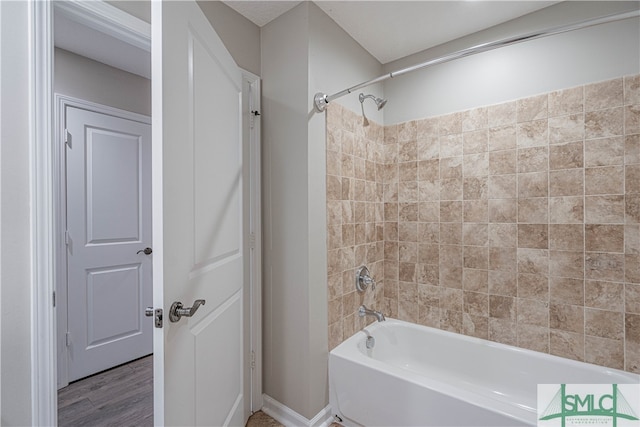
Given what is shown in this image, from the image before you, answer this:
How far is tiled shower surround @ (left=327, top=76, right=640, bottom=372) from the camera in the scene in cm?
153

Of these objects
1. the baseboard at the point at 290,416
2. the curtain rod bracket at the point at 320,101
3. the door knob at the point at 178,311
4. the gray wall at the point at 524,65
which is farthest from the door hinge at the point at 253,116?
the baseboard at the point at 290,416

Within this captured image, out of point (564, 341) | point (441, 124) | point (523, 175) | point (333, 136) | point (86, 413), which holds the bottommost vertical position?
point (86, 413)

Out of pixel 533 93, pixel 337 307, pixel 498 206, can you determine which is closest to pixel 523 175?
pixel 498 206

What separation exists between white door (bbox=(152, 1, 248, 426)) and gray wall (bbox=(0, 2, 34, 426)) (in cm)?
53

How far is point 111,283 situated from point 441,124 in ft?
9.13

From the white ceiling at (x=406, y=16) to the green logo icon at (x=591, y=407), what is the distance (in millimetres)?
2134

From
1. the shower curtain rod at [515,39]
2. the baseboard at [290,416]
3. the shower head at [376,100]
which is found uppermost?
the shower head at [376,100]

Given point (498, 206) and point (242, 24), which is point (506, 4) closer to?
point (498, 206)

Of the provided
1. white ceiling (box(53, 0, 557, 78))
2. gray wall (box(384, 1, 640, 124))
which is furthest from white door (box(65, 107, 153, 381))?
gray wall (box(384, 1, 640, 124))

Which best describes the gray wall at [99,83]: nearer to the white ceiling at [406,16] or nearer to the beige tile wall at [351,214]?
the white ceiling at [406,16]

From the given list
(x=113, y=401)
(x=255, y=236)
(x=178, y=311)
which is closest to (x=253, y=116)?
(x=255, y=236)

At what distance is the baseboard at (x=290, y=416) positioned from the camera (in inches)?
66.4

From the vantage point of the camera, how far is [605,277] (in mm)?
1554

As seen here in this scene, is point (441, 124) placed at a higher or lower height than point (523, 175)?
higher
